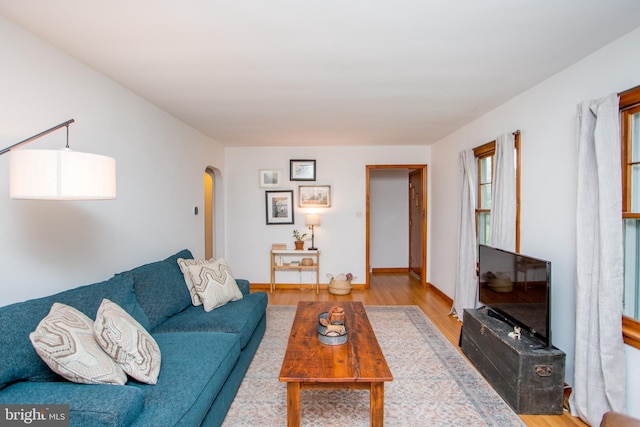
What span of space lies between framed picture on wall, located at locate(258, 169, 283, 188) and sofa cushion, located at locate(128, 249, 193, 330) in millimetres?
2590

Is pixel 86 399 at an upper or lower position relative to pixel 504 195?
lower

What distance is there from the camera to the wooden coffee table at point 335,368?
1696 millimetres

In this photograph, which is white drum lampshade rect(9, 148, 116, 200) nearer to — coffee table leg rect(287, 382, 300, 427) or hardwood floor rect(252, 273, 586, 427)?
coffee table leg rect(287, 382, 300, 427)

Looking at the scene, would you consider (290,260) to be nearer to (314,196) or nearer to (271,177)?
(314,196)

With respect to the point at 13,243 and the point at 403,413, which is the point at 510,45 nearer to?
the point at 403,413

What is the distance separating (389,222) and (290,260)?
258 cm

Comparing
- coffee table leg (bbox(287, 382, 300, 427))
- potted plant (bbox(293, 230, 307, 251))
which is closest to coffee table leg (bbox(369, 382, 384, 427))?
coffee table leg (bbox(287, 382, 300, 427))

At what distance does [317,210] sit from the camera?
17.3 feet

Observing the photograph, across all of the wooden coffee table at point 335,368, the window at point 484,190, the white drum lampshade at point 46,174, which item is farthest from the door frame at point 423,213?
the white drum lampshade at point 46,174

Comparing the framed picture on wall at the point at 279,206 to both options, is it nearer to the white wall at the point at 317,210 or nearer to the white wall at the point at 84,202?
the white wall at the point at 317,210

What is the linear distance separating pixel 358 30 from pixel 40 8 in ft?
5.51

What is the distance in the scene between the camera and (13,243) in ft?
5.69

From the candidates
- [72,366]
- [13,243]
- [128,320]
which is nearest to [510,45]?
[128,320]

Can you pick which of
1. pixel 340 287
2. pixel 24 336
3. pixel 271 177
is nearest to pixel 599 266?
pixel 24 336
